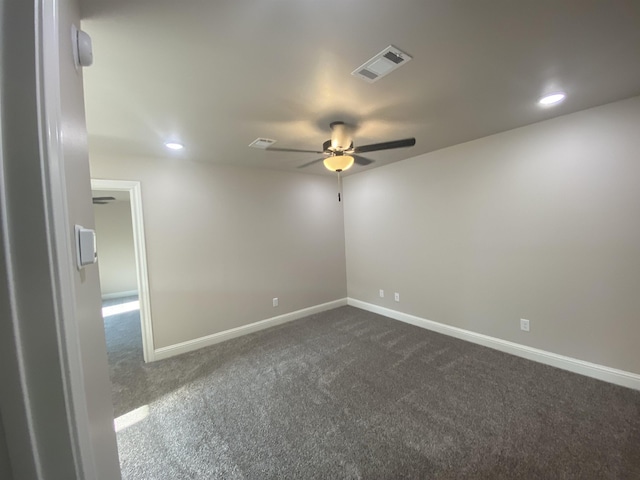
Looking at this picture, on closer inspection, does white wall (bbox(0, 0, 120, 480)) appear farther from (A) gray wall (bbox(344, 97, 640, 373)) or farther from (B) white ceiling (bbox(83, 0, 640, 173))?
(A) gray wall (bbox(344, 97, 640, 373))

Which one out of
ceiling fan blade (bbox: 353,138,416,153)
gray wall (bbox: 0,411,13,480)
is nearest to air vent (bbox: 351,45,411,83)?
ceiling fan blade (bbox: 353,138,416,153)

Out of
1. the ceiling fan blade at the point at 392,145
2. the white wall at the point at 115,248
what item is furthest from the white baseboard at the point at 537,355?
the white wall at the point at 115,248

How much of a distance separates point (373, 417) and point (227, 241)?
8.84 ft

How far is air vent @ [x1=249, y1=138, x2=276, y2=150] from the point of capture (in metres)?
2.74

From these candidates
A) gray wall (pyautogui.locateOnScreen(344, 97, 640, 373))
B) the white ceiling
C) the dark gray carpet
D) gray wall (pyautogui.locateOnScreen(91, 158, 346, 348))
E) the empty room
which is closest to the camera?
the white ceiling

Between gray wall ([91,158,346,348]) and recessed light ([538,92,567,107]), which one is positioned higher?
recessed light ([538,92,567,107])

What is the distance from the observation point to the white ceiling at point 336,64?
4.02 ft

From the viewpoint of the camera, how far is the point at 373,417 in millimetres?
2037

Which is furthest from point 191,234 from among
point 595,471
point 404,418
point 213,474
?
point 595,471

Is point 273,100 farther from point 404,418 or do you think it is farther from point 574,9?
point 404,418

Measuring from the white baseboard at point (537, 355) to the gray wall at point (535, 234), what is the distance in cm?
7

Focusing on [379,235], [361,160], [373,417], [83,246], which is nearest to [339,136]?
[361,160]

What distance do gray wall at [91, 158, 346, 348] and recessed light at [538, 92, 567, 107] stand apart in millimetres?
3002

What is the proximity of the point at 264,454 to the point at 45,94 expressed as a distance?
2.12 meters
